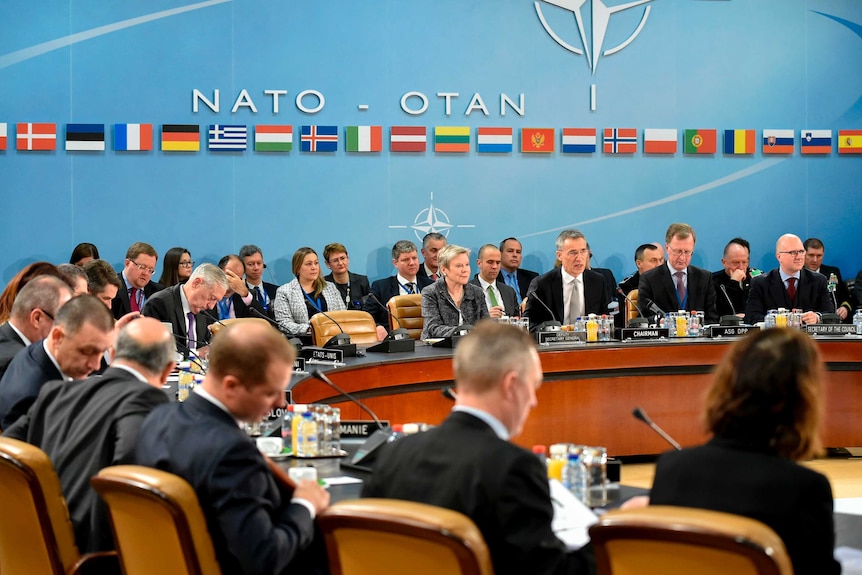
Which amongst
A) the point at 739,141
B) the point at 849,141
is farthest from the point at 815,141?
the point at 739,141

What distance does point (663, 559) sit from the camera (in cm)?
173

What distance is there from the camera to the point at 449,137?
9.07m

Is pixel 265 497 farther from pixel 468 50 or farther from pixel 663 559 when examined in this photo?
pixel 468 50

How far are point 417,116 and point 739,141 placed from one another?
9.63ft

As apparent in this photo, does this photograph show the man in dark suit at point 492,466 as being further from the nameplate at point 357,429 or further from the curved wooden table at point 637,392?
the curved wooden table at point 637,392

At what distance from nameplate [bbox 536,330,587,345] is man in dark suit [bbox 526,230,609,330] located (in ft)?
2.02

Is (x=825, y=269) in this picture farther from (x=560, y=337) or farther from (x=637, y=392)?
(x=560, y=337)

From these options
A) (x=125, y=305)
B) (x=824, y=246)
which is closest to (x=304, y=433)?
(x=125, y=305)

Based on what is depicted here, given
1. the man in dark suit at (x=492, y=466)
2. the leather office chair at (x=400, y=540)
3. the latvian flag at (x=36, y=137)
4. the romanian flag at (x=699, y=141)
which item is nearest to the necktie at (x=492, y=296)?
the romanian flag at (x=699, y=141)

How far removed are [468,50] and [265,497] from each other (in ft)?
24.0

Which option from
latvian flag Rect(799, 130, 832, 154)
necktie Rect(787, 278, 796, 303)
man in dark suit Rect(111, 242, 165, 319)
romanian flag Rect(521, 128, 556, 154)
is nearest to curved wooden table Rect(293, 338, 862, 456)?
necktie Rect(787, 278, 796, 303)

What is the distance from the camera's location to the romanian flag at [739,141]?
9.55m

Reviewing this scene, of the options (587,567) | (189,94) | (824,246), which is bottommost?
(587,567)

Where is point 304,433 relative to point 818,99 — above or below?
below
